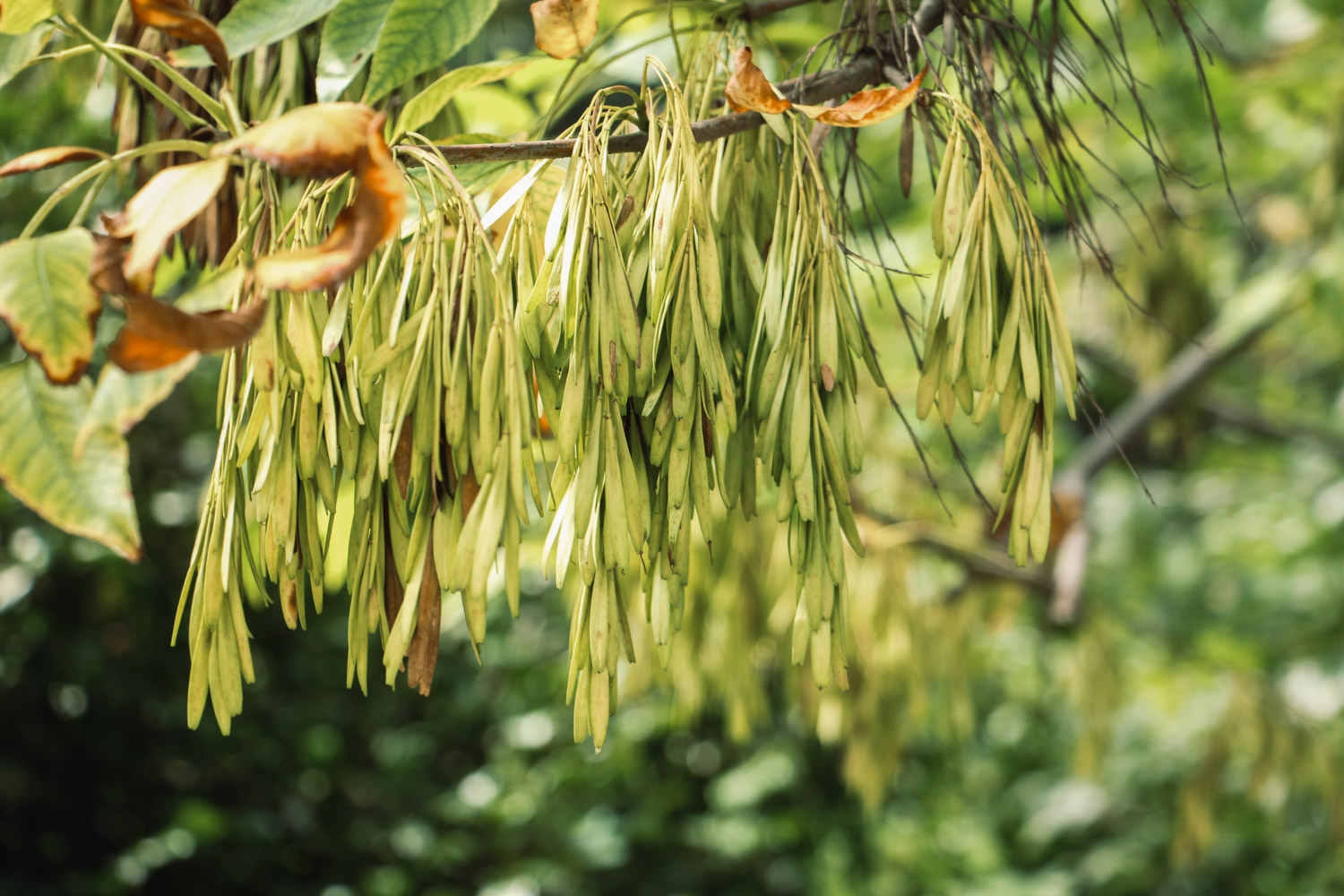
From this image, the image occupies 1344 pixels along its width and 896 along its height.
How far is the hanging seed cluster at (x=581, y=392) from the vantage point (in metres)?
0.38

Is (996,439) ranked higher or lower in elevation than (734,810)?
higher

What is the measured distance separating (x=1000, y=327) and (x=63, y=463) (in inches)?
16.0

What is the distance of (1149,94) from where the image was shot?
2.09 metres

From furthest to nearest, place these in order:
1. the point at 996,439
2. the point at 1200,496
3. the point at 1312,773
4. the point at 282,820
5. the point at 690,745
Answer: the point at 1200,496, the point at 996,439, the point at 690,745, the point at 282,820, the point at 1312,773

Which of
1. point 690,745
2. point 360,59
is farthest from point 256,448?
point 690,745

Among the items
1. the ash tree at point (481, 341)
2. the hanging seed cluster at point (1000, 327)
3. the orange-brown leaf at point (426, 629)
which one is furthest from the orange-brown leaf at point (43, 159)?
the hanging seed cluster at point (1000, 327)

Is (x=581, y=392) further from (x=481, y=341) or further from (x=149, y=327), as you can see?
(x=149, y=327)

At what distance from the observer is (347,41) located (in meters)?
0.49

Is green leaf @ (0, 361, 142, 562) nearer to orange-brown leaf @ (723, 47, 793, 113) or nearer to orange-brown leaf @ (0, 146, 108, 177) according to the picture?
orange-brown leaf @ (0, 146, 108, 177)

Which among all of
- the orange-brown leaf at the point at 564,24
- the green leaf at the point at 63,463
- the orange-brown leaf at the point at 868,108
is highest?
the orange-brown leaf at the point at 868,108

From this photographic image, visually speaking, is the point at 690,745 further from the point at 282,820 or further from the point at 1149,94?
the point at 1149,94

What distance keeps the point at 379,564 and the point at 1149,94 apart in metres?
2.24

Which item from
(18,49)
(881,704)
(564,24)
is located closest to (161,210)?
(18,49)

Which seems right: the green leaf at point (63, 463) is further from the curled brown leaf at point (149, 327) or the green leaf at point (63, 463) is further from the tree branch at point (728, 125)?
the tree branch at point (728, 125)
